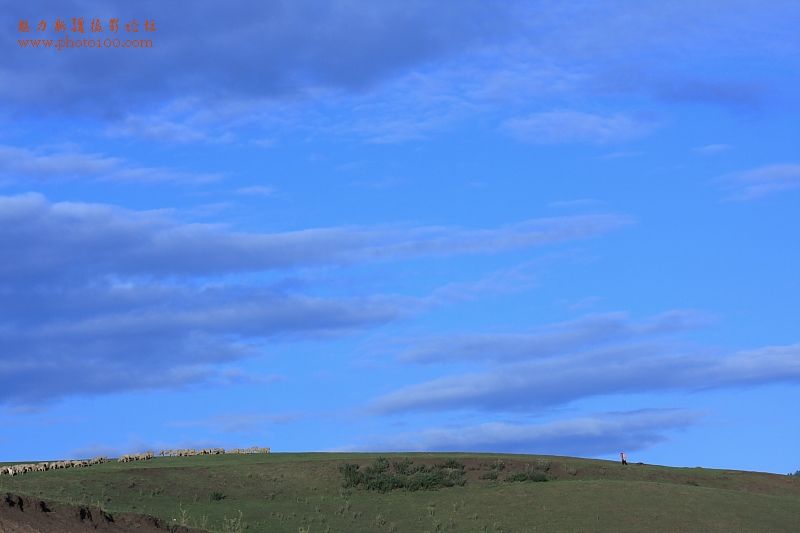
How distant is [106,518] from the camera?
34875mm

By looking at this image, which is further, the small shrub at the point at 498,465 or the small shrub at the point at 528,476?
the small shrub at the point at 498,465

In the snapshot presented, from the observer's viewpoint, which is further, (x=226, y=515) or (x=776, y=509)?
(x=776, y=509)

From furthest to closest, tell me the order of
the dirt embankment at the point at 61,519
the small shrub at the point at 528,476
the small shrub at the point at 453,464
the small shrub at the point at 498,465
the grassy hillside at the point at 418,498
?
1. the small shrub at the point at 498,465
2. the small shrub at the point at 453,464
3. the small shrub at the point at 528,476
4. the grassy hillside at the point at 418,498
5. the dirt embankment at the point at 61,519

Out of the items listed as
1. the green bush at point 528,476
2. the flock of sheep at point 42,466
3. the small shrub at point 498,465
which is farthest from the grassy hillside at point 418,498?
the flock of sheep at point 42,466

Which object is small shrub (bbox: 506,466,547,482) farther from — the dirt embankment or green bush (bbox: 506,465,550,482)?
the dirt embankment

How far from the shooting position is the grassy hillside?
4606 cm

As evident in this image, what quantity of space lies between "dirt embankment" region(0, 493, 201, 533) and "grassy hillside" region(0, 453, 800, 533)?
632cm

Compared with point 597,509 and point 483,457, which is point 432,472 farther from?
point 597,509

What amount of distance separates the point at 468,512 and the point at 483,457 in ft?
38.4

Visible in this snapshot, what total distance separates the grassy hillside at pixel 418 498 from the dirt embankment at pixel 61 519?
249 inches

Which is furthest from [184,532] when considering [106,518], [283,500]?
[283,500]

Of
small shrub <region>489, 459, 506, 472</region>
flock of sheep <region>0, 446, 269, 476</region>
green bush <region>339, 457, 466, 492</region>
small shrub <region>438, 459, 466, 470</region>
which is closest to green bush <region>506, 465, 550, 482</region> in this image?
small shrub <region>489, 459, 506, 472</region>

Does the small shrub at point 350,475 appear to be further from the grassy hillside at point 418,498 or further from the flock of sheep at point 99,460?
the flock of sheep at point 99,460

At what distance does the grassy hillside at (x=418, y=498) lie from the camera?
46062mm
